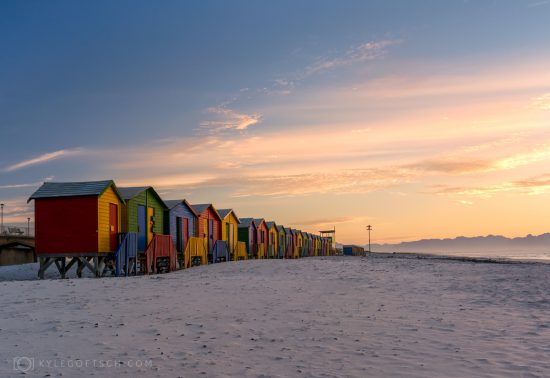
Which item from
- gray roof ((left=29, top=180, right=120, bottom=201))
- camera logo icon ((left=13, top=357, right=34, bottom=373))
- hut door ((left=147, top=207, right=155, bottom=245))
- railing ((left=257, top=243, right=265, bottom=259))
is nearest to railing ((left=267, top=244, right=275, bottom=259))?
railing ((left=257, top=243, right=265, bottom=259))

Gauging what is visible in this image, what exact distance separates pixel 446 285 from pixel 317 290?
4.77 meters

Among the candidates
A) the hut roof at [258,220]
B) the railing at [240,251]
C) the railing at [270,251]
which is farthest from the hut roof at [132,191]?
the railing at [270,251]

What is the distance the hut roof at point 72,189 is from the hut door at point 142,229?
324cm

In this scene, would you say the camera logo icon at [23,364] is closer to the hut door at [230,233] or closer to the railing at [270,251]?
the hut door at [230,233]

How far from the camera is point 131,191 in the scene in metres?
27.9

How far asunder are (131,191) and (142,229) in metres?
2.11

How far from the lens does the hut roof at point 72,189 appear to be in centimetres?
2400

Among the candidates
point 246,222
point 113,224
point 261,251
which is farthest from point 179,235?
point 261,251

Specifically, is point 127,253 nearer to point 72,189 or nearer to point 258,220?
point 72,189

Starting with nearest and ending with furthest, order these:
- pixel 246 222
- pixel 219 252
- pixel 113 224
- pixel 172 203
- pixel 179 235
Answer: pixel 113 224
pixel 172 203
pixel 179 235
pixel 219 252
pixel 246 222

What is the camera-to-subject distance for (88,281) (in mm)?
18734

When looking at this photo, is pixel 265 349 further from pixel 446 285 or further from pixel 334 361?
pixel 446 285

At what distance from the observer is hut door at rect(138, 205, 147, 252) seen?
2796 cm

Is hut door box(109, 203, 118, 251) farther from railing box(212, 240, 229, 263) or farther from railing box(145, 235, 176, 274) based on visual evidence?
railing box(212, 240, 229, 263)
